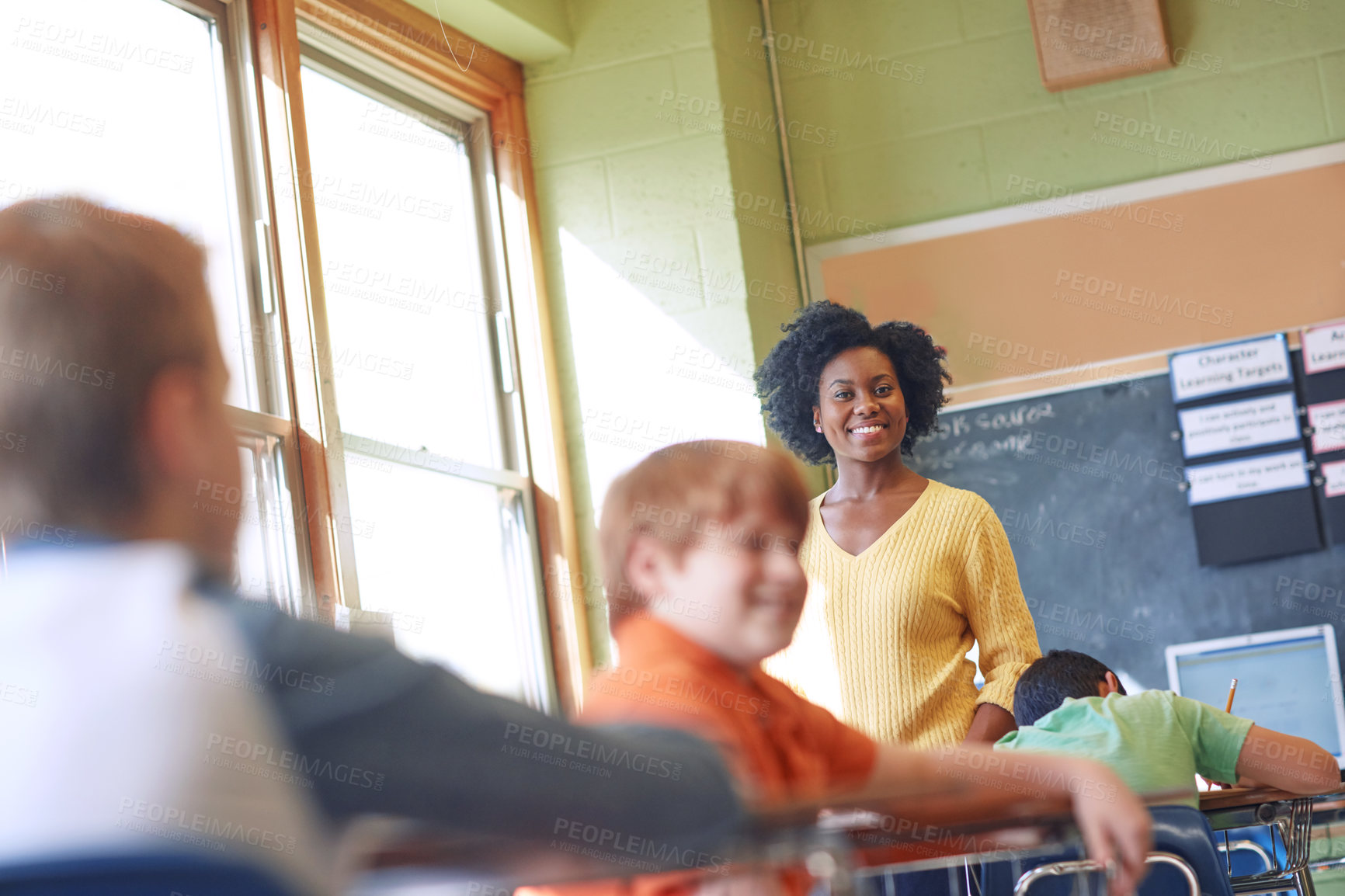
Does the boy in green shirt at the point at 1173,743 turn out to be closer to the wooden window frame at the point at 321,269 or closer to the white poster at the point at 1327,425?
the wooden window frame at the point at 321,269

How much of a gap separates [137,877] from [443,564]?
9.82 feet

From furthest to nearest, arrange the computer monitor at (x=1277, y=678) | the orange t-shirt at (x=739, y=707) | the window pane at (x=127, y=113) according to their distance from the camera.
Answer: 1. the computer monitor at (x=1277, y=678)
2. the window pane at (x=127, y=113)
3. the orange t-shirt at (x=739, y=707)

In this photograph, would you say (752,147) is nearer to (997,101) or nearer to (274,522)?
(997,101)

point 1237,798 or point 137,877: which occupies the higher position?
point 137,877

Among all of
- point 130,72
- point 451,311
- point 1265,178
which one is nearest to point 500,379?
point 451,311

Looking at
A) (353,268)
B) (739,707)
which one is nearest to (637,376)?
(353,268)

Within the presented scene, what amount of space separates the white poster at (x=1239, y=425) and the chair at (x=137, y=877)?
3.67 m

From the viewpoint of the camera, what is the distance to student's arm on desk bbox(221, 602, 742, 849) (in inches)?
17.3

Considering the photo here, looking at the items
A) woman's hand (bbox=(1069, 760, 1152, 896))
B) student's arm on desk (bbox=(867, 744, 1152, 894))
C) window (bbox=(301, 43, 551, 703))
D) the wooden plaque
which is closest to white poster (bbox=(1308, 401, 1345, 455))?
the wooden plaque

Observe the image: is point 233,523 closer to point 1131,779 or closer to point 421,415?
point 1131,779

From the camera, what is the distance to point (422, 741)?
44cm

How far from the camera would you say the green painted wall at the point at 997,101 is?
3.78 meters

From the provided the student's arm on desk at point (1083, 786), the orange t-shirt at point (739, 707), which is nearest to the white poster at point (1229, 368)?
the orange t-shirt at point (739, 707)

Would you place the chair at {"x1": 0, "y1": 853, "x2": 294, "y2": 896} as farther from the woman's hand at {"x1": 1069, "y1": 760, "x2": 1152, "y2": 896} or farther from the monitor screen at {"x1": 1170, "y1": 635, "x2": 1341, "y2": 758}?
the monitor screen at {"x1": 1170, "y1": 635, "x2": 1341, "y2": 758}
